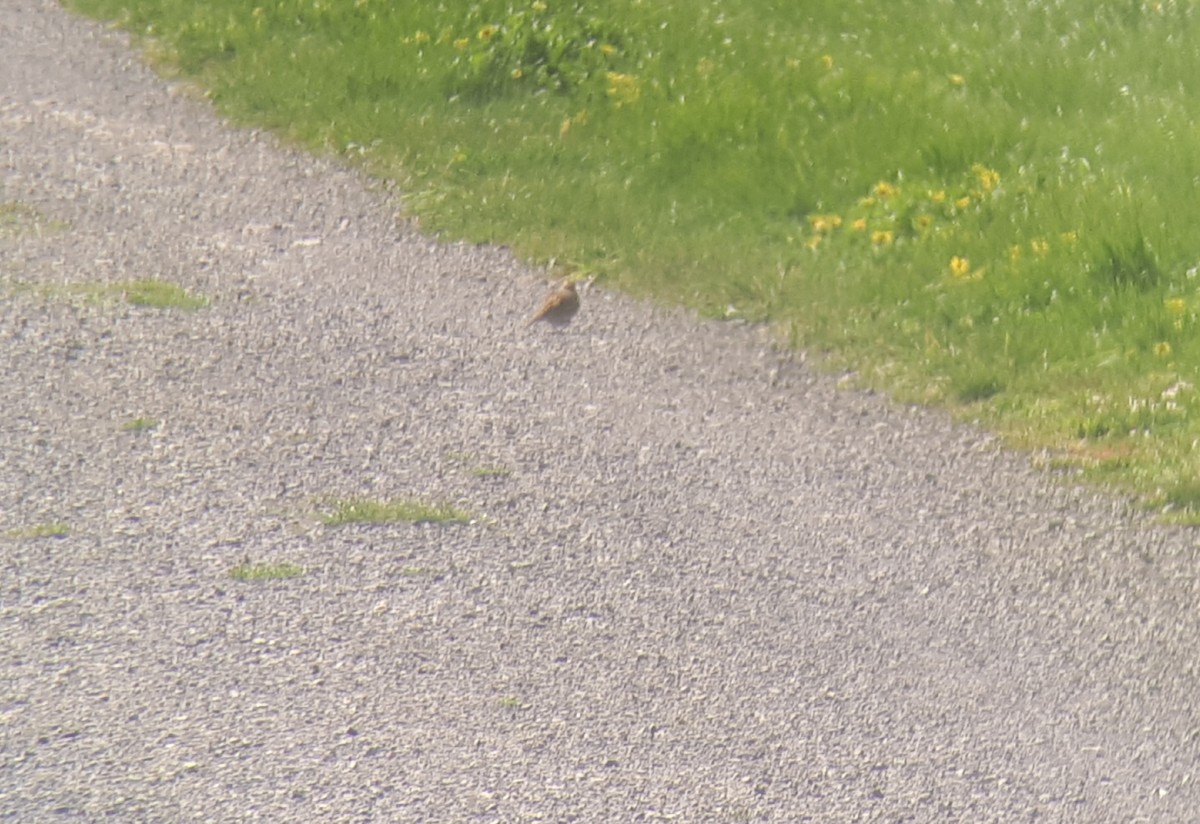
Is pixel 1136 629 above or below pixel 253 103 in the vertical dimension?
above

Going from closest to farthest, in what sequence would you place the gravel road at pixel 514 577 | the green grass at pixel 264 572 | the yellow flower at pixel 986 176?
the gravel road at pixel 514 577, the green grass at pixel 264 572, the yellow flower at pixel 986 176

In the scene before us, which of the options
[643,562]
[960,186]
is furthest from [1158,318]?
[643,562]

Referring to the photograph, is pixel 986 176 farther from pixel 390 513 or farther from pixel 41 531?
pixel 41 531

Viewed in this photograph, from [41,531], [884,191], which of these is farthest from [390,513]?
[884,191]

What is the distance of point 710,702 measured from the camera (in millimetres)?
4922

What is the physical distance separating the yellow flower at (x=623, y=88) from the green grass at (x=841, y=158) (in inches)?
0.9

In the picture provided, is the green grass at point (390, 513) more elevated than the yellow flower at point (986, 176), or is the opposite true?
the yellow flower at point (986, 176)

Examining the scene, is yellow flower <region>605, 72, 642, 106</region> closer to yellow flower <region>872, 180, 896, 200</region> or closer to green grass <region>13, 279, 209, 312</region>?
yellow flower <region>872, 180, 896, 200</region>

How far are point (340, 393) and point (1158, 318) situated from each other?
3625 millimetres

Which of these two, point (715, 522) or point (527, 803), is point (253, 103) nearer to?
point (715, 522)

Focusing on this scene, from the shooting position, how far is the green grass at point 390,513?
5.87m

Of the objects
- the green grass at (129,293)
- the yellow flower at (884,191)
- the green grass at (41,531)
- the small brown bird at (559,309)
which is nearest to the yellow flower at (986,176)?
the yellow flower at (884,191)

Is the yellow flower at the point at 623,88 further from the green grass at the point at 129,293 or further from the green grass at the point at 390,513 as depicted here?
the green grass at the point at 390,513

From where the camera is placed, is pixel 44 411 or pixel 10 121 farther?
pixel 10 121
